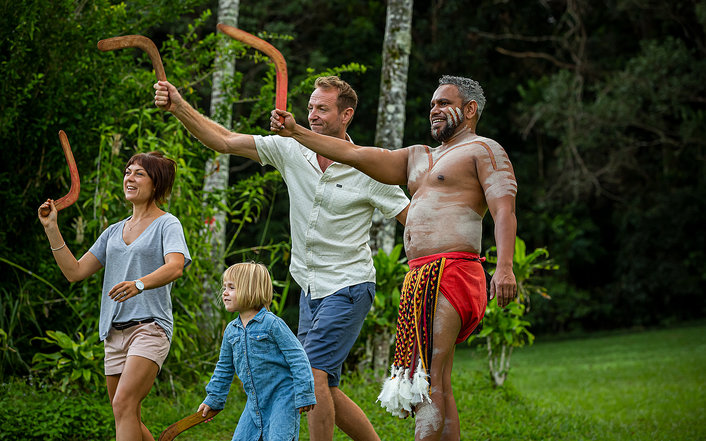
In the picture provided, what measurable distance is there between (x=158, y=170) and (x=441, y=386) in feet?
5.84

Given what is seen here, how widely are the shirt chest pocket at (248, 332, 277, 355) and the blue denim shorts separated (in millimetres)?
459

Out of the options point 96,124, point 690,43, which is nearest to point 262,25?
point 690,43

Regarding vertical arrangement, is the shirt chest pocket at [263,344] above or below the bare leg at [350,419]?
above

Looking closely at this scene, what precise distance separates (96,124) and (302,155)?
3039mm

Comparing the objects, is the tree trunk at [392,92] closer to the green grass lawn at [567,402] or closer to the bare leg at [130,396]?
the green grass lawn at [567,402]

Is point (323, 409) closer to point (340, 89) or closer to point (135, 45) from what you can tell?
point (340, 89)

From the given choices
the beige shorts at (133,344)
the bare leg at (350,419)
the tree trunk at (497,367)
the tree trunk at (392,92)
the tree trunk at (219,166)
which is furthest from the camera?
the tree trunk at (392,92)

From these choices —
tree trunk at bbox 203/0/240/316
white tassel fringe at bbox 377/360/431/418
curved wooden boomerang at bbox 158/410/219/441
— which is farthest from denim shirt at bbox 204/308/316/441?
tree trunk at bbox 203/0/240/316

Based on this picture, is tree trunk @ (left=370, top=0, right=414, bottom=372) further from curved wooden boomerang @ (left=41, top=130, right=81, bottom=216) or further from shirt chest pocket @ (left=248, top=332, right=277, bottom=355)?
shirt chest pocket @ (left=248, top=332, right=277, bottom=355)

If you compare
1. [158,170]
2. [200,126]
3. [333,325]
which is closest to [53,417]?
[158,170]

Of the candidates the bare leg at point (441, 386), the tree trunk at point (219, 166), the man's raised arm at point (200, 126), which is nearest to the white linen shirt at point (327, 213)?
the man's raised arm at point (200, 126)

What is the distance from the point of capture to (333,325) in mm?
4117

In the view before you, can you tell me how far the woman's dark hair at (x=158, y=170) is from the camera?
414cm

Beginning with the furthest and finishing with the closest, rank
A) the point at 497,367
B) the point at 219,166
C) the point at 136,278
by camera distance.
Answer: the point at 497,367 → the point at 219,166 → the point at 136,278
